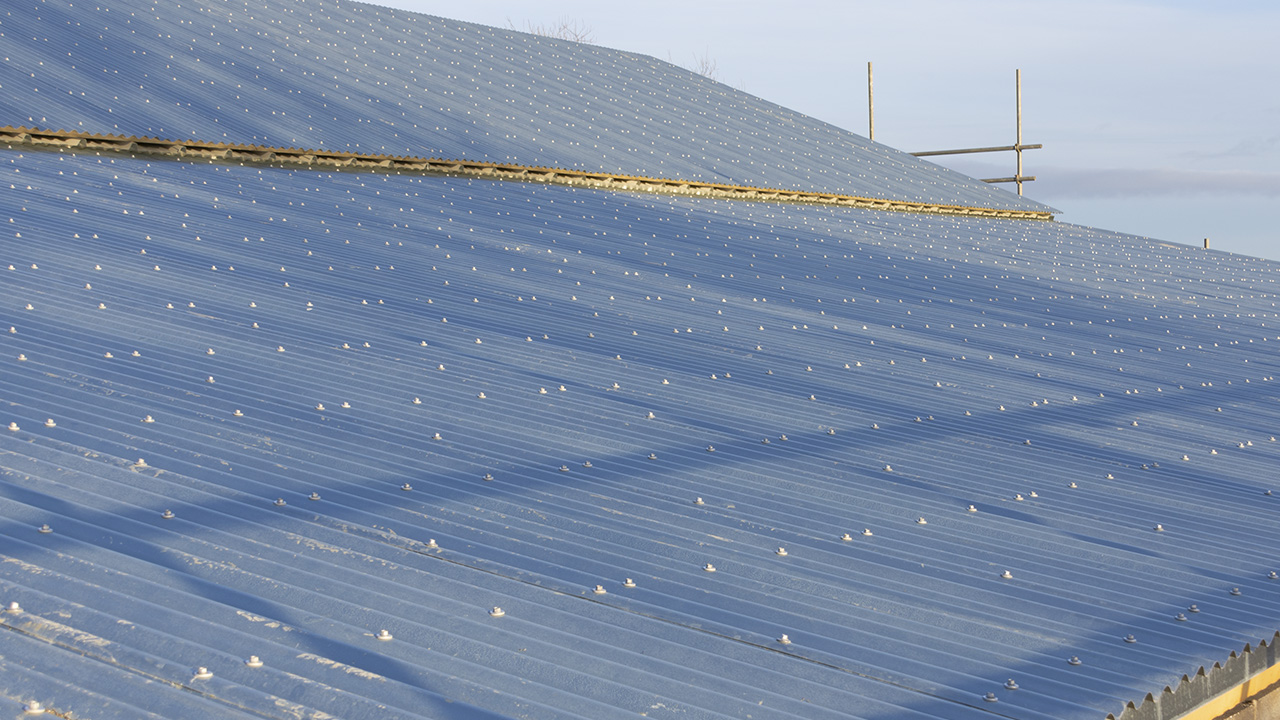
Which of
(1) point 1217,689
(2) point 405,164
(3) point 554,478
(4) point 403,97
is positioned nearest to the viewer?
(1) point 1217,689

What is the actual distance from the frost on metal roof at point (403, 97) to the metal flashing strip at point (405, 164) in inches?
7.0

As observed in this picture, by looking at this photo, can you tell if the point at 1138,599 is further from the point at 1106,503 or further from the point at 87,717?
the point at 87,717

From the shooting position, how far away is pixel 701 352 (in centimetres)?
802

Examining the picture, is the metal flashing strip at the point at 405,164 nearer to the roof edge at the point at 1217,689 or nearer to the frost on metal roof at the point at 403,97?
the frost on metal roof at the point at 403,97

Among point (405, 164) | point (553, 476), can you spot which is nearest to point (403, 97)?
point (405, 164)

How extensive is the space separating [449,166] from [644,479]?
342 inches

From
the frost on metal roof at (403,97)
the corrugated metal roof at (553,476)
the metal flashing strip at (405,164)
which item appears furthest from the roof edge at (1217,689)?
the frost on metal roof at (403,97)

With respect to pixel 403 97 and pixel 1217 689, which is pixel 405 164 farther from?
pixel 1217 689

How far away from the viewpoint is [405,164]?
→ 517 inches

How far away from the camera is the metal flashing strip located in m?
10.8

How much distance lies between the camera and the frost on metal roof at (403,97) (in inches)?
483

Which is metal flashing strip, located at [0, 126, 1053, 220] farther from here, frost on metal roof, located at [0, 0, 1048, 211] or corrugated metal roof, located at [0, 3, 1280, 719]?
corrugated metal roof, located at [0, 3, 1280, 719]

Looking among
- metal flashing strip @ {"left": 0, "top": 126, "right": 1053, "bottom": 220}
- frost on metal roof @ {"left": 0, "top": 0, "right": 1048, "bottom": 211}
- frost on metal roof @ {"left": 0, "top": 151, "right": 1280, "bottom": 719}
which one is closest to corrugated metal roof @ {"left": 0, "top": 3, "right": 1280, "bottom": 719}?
frost on metal roof @ {"left": 0, "top": 151, "right": 1280, "bottom": 719}

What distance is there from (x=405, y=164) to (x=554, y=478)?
8.58 m
